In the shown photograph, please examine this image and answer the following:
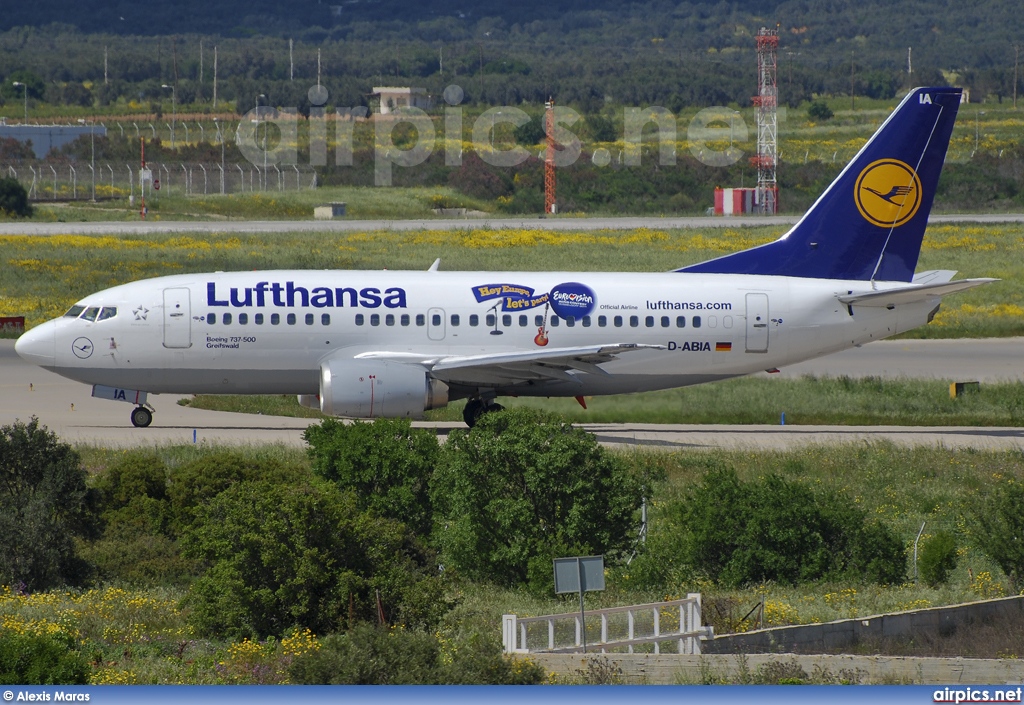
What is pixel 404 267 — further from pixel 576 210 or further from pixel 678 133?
pixel 678 133

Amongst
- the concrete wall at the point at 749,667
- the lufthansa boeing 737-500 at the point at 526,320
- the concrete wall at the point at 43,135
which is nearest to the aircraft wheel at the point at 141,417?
the lufthansa boeing 737-500 at the point at 526,320

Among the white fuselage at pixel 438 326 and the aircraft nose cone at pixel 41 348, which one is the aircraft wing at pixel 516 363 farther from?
the aircraft nose cone at pixel 41 348

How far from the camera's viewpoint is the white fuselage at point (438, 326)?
35.0 m

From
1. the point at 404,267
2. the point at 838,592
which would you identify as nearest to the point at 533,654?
the point at 838,592

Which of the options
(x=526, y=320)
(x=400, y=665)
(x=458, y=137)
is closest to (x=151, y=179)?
(x=458, y=137)

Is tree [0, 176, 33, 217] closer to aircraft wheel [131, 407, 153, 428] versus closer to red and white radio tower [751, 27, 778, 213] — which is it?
red and white radio tower [751, 27, 778, 213]

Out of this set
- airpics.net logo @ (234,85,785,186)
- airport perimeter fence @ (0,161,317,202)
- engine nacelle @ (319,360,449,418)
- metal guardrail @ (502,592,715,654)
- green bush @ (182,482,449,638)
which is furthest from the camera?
airpics.net logo @ (234,85,785,186)

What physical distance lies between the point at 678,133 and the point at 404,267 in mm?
98787

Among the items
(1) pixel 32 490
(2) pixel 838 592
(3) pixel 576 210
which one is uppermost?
(3) pixel 576 210

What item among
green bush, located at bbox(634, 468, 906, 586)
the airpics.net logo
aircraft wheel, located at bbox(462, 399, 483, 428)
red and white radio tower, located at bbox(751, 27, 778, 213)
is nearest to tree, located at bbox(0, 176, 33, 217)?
the airpics.net logo

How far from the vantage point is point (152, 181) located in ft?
371

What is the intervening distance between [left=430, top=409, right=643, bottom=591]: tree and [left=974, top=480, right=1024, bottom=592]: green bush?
6.41 meters

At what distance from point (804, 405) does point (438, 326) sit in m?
12.6

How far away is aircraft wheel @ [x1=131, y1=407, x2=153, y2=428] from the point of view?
1449 inches
